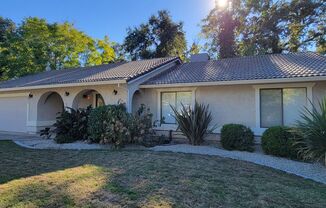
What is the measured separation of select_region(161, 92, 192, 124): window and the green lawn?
5039 mm

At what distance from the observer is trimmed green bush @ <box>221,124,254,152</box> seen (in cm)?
1206

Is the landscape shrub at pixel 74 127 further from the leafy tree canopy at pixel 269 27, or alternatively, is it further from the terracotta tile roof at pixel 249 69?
the leafy tree canopy at pixel 269 27

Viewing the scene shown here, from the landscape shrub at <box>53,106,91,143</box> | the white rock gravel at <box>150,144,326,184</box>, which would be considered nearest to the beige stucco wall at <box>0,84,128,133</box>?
Result: the landscape shrub at <box>53,106,91,143</box>

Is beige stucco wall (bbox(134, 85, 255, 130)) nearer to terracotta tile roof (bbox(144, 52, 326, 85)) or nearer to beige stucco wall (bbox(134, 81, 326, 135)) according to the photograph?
beige stucco wall (bbox(134, 81, 326, 135))

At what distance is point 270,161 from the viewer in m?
10.1

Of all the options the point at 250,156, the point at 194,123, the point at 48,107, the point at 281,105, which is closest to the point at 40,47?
the point at 48,107

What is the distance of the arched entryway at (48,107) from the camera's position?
18734 millimetres

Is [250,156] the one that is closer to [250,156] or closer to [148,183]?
[250,156]

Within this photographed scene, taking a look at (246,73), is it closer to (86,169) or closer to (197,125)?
(197,125)

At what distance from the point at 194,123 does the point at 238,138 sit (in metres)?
2.05

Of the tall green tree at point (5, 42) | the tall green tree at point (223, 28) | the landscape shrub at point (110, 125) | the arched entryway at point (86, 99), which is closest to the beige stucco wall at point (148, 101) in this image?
the arched entryway at point (86, 99)

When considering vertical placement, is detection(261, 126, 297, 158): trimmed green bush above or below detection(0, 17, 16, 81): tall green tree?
below

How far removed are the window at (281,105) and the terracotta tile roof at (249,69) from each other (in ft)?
2.76

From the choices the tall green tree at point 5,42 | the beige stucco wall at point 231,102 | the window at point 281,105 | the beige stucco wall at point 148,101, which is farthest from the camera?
the tall green tree at point 5,42
